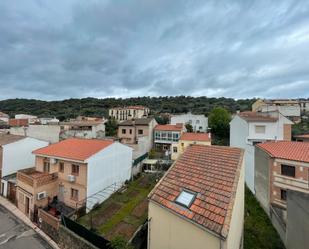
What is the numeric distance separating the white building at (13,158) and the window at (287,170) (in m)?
26.0

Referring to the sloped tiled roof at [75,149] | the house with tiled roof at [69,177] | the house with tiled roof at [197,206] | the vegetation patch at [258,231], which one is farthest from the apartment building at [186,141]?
the house with tiled roof at [197,206]

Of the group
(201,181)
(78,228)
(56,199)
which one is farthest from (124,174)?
(201,181)

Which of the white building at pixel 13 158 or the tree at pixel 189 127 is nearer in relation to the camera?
the white building at pixel 13 158

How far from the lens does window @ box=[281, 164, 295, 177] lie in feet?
50.4

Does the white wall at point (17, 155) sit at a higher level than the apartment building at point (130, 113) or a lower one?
lower

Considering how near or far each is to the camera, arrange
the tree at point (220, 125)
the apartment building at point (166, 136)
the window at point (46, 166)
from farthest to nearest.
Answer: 1. the tree at point (220, 125)
2. the apartment building at point (166, 136)
3. the window at point (46, 166)

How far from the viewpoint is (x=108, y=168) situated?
1877 cm

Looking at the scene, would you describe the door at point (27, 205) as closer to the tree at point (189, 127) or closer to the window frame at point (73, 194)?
the window frame at point (73, 194)

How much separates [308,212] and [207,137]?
71.1 feet

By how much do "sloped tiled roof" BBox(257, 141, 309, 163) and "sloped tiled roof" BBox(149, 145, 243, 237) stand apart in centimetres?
753

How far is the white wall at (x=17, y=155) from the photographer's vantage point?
21.6 meters

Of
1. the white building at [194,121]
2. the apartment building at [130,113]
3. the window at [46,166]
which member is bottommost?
the window at [46,166]

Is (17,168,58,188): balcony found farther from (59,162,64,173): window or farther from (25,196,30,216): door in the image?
(25,196,30,216): door

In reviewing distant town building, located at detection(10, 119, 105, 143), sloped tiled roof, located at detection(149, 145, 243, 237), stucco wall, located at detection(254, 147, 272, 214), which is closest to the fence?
sloped tiled roof, located at detection(149, 145, 243, 237)
